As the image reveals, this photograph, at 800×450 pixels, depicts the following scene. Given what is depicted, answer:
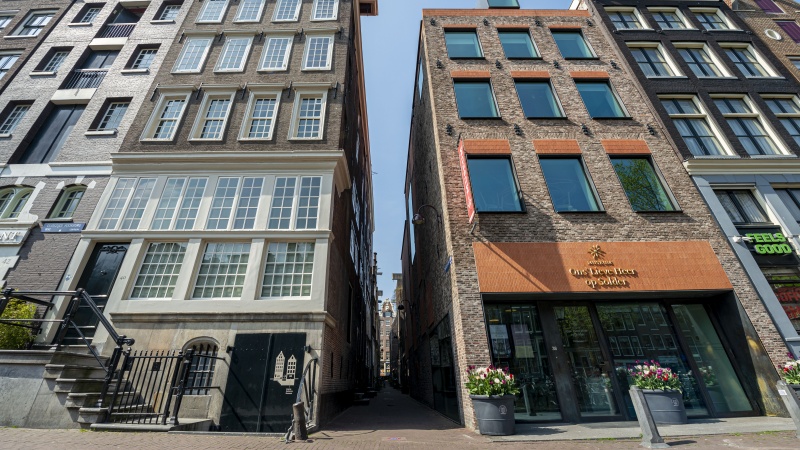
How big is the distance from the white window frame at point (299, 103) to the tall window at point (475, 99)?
18.1 ft

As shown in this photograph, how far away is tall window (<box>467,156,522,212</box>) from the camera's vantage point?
10078mm

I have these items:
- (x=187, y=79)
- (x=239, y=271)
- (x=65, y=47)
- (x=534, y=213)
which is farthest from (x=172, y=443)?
(x=65, y=47)

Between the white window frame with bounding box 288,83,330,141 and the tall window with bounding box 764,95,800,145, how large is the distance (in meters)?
19.4

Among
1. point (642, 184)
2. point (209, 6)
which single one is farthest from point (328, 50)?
point (642, 184)

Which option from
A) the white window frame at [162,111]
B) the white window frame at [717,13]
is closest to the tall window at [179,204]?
the white window frame at [162,111]

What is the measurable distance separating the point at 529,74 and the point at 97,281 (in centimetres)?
1805

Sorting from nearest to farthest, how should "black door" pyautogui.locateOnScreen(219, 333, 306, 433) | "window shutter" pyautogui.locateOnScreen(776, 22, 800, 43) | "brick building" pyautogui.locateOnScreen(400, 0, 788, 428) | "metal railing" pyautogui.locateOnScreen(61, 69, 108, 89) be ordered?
"black door" pyautogui.locateOnScreen(219, 333, 306, 433)
"brick building" pyautogui.locateOnScreen(400, 0, 788, 428)
"metal railing" pyautogui.locateOnScreen(61, 69, 108, 89)
"window shutter" pyautogui.locateOnScreen(776, 22, 800, 43)

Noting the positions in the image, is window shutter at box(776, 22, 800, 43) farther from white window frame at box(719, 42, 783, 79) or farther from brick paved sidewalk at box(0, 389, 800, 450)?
brick paved sidewalk at box(0, 389, 800, 450)

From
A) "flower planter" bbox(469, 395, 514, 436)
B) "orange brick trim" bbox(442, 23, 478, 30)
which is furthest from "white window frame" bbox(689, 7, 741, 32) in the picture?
"flower planter" bbox(469, 395, 514, 436)

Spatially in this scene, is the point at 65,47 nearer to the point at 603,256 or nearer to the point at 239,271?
the point at 239,271

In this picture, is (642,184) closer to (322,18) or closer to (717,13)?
(717,13)

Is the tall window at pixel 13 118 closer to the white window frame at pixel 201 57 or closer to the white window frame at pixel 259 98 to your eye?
the white window frame at pixel 201 57

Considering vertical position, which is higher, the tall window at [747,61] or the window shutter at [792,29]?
the window shutter at [792,29]

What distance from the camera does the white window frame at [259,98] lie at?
1235 centimetres
